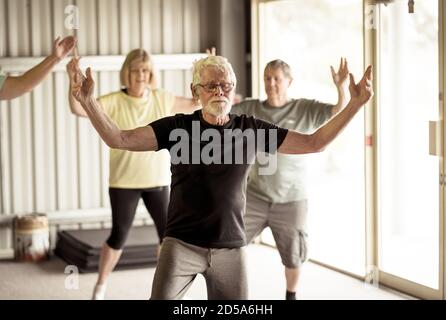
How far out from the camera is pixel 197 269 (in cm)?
330

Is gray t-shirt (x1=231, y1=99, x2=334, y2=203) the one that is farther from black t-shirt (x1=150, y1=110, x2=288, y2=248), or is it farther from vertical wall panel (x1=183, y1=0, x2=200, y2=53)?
vertical wall panel (x1=183, y1=0, x2=200, y2=53)

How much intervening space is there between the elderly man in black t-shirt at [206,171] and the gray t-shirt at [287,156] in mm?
1405

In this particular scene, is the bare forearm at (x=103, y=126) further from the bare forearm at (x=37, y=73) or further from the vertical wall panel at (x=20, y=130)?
the vertical wall panel at (x=20, y=130)

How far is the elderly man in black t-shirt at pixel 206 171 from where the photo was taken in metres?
3.27

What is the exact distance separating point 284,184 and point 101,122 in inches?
71.4

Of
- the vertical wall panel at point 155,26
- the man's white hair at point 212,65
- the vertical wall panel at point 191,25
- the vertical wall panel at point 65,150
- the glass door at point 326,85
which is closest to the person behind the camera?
the man's white hair at point 212,65

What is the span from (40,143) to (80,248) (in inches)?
39.5

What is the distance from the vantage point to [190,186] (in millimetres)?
3275

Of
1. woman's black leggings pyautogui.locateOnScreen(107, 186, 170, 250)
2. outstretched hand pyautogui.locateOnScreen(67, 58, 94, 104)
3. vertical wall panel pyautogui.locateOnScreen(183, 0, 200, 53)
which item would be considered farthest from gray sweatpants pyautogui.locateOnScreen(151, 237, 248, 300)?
vertical wall panel pyautogui.locateOnScreen(183, 0, 200, 53)

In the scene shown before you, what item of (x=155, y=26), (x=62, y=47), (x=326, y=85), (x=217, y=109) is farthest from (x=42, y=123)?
(x=217, y=109)

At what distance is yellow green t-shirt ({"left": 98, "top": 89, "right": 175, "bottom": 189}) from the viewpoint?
5180 millimetres

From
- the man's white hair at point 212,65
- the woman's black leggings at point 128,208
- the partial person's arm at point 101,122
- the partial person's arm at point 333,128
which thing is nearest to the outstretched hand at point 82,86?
the partial person's arm at point 101,122

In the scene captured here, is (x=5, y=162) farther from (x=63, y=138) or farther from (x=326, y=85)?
(x=326, y=85)
